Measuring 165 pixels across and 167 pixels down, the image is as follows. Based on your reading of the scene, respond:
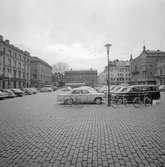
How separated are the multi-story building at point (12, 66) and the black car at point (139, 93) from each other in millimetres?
34435

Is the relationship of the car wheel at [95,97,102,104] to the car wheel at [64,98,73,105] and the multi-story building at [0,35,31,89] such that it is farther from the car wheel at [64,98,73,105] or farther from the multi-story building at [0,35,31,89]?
the multi-story building at [0,35,31,89]

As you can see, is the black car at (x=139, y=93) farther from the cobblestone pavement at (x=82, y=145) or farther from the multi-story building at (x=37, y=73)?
the multi-story building at (x=37, y=73)

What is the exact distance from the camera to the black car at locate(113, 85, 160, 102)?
12463 mm

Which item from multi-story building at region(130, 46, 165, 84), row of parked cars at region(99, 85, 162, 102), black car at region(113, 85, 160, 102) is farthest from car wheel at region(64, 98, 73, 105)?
multi-story building at region(130, 46, 165, 84)

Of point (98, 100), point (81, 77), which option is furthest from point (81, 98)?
point (81, 77)

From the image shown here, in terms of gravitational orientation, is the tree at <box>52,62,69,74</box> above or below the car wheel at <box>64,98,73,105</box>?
above

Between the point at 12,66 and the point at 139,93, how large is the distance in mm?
40429

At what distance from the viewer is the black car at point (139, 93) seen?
40.9ft

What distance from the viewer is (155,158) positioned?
322 centimetres

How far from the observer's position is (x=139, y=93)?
1259cm

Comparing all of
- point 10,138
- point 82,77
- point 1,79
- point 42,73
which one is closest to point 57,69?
point 42,73

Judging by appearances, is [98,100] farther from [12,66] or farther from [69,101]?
[12,66]

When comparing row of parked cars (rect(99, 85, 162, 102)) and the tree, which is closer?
row of parked cars (rect(99, 85, 162, 102))

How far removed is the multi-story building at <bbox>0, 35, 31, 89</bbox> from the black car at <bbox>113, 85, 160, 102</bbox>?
113ft
